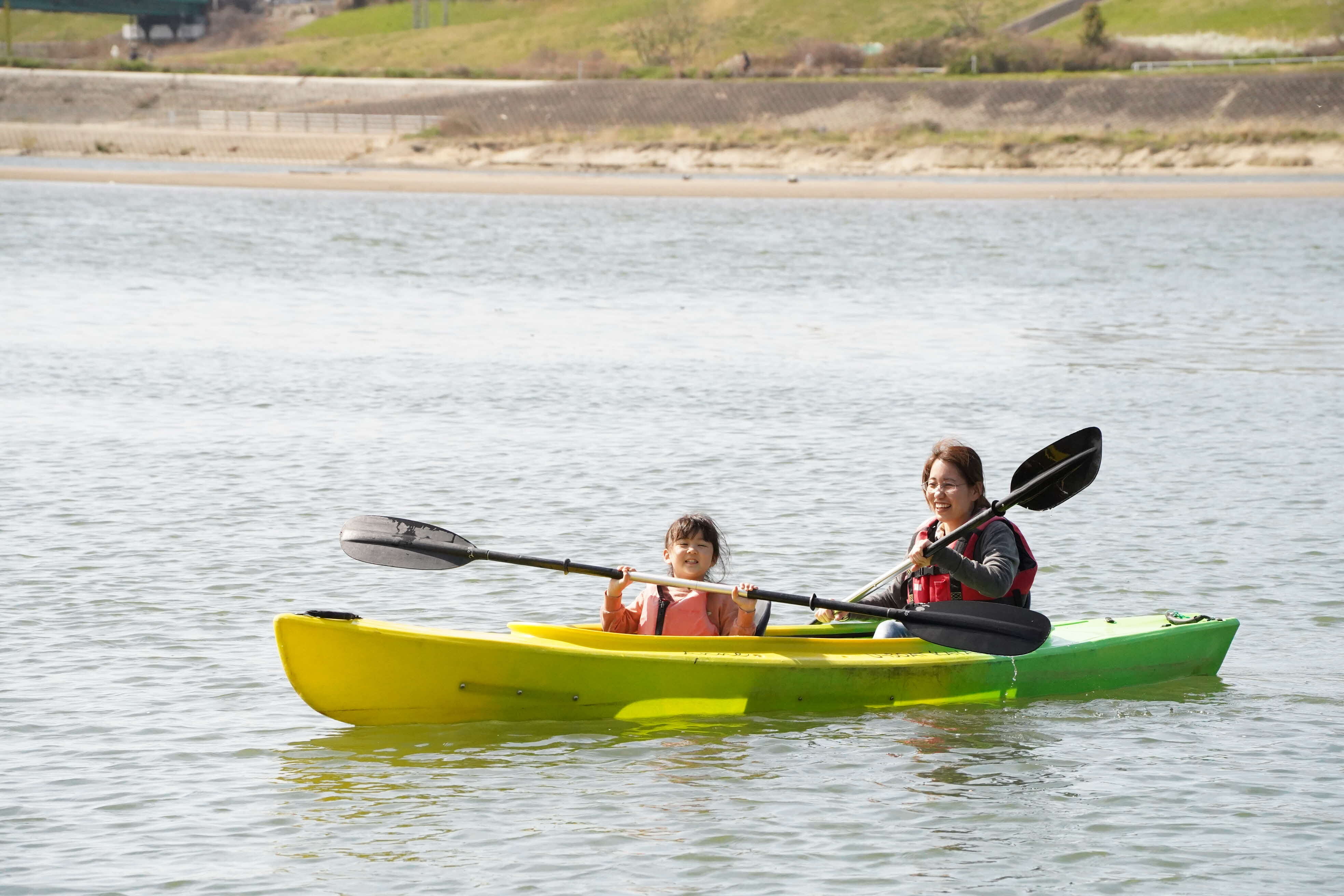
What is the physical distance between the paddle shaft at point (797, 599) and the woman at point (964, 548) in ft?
0.43

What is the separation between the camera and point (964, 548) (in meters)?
6.74

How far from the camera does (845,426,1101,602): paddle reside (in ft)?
23.6

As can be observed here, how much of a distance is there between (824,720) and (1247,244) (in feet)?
85.6

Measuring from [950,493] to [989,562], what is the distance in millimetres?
316

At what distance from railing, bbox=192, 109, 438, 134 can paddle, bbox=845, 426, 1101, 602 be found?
52.1 meters

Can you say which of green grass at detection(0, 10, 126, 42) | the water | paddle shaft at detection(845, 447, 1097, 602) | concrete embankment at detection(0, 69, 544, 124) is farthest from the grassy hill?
paddle shaft at detection(845, 447, 1097, 602)

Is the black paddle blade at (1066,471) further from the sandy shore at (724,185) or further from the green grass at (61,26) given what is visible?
the green grass at (61,26)

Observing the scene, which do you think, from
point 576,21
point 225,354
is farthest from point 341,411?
point 576,21

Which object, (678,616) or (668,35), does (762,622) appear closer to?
(678,616)

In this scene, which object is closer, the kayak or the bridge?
the kayak

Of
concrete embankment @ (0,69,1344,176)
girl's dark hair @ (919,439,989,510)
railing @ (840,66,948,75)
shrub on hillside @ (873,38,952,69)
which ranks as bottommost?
girl's dark hair @ (919,439,989,510)

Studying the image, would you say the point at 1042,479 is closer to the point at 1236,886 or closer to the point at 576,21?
the point at 1236,886

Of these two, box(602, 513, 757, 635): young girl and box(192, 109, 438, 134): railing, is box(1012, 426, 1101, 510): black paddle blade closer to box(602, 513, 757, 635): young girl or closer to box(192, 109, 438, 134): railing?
box(602, 513, 757, 635): young girl

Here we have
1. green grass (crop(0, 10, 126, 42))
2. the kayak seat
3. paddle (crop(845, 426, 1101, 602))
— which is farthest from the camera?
green grass (crop(0, 10, 126, 42))
